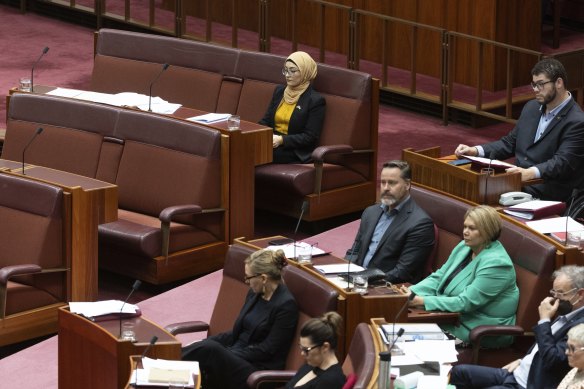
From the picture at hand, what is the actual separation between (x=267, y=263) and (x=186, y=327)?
495 mm

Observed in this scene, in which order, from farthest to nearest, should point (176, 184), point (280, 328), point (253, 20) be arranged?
point (253, 20), point (176, 184), point (280, 328)

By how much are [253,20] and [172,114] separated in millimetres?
3584

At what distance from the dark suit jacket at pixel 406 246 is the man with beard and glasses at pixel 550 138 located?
561mm

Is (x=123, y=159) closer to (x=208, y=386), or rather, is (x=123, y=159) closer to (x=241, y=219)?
(x=241, y=219)

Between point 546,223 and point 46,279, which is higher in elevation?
point 546,223

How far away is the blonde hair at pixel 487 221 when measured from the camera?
5.02 m

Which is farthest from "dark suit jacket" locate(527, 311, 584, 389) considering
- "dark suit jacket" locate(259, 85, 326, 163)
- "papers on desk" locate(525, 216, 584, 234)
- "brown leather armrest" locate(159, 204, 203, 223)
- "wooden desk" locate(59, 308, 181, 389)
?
"dark suit jacket" locate(259, 85, 326, 163)

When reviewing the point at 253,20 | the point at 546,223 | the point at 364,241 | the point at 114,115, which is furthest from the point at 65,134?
the point at 253,20

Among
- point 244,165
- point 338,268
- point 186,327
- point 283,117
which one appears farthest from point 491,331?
point 283,117

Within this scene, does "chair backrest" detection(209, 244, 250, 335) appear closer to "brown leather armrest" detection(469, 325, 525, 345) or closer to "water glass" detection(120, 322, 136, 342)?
"water glass" detection(120, 322, 136, 342)

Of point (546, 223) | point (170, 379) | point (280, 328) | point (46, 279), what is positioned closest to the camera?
point (170, 379)

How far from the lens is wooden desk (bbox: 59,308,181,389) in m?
4.73

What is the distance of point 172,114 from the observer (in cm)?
675

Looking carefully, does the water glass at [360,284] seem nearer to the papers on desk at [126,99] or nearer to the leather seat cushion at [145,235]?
the leather seat cushion at [145,235]
